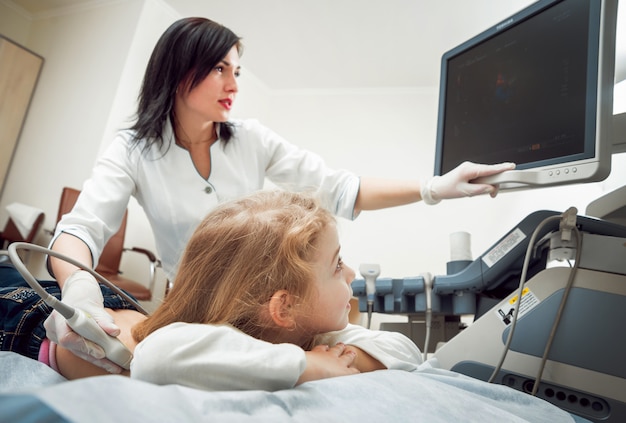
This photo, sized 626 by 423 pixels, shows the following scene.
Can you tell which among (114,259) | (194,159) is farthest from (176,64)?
(114,259)

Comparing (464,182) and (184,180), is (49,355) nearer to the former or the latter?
(184,180)

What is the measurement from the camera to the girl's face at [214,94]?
1391mm

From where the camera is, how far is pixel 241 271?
2.27ft

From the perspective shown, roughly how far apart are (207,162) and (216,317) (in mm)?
864

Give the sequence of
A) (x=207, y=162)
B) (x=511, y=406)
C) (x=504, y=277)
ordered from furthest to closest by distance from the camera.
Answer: (x=207, y=162) → (x=504, y=277) → (x=511, y=406)

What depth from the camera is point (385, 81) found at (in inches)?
164

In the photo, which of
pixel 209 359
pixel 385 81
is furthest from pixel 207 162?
pixel 385 81

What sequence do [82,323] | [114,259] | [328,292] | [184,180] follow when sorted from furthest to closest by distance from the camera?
1. [114,259]
2. [184,180]
3. [328,292]
4. [82,323]

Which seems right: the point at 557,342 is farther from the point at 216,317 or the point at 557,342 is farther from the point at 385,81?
the point at 385,81

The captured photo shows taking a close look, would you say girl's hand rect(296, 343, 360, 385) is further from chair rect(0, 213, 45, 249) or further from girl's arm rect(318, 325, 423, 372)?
chair rect(0, 213, 45, 249)

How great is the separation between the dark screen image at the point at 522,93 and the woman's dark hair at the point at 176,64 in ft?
2.29

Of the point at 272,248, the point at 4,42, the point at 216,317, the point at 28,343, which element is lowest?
the point at 28,343

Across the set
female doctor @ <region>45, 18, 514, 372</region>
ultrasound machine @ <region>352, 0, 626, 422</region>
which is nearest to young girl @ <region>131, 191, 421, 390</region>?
ultrasound machine @ <region>352, 0, 626, 422</region>

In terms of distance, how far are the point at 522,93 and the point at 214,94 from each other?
0.85 m
